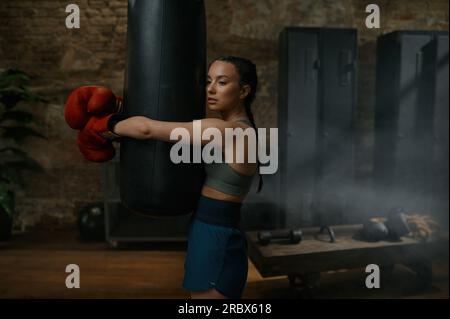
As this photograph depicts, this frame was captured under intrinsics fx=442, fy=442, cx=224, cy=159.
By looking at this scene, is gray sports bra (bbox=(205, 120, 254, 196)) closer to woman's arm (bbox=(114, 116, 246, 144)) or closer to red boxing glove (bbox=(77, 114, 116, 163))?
woman's arm (bbox=(114, 116, 246, 144))

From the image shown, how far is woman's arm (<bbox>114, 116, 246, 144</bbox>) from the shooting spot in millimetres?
1193

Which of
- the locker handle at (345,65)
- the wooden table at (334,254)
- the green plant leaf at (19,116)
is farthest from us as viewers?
the locker handle at (345,65)

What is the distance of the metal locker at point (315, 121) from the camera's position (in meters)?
3.99

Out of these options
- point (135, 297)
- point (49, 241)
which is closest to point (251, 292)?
point (135, 297)

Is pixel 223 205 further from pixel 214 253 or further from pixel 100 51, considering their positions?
pixel 100 51

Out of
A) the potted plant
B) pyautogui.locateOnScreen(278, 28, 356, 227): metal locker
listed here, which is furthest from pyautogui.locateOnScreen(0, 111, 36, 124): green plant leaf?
pyautogui.locateOnScreen(278, 28, 356, 227): metal locker

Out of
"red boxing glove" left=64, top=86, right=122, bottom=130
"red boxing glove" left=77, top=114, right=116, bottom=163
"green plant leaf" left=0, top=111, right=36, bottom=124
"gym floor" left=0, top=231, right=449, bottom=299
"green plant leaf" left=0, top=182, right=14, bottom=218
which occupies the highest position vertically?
"green plant leaf" left=0, top=111, right=36, bottom=124

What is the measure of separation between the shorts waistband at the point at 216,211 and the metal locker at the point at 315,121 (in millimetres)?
2729

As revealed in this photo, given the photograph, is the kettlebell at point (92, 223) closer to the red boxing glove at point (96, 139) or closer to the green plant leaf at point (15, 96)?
the green plant leaf at point (15, 96)

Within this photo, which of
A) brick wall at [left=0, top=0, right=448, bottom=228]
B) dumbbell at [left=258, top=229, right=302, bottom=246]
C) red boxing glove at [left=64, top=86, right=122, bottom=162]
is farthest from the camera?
brick wall at [left=0, top=0, right=448, bottom=228]

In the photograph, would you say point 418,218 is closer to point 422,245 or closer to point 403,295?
point 422,245

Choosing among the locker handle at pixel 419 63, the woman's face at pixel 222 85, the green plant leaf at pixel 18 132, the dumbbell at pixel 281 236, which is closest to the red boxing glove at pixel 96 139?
the woman's face at pixel 222 85

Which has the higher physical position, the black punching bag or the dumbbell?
the black punching bag

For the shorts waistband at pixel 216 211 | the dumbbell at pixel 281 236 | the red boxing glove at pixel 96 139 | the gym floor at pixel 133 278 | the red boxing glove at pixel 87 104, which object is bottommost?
the gym floor at pixel 133 278
